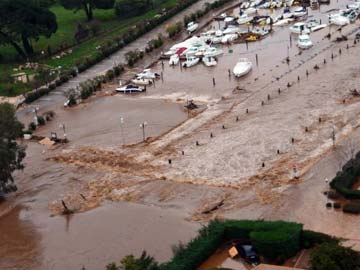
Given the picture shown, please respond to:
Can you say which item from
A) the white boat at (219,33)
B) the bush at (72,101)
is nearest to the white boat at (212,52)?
the white boat at (219,33)

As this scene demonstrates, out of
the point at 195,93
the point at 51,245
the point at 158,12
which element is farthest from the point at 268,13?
the point at 51,245

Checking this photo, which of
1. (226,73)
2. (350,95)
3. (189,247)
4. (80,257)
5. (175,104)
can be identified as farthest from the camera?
(226,73)

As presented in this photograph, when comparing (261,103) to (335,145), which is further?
(261,103)

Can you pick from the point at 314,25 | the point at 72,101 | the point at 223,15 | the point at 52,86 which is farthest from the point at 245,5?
the point at 72,101

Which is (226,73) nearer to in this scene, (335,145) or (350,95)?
(350,95)

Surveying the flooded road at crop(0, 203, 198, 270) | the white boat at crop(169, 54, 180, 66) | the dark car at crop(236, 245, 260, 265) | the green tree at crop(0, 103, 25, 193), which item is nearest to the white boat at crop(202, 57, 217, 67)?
the white boat at crop(169, 54, 180, 66)

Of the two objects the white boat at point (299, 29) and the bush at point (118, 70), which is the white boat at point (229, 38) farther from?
the bush at point (118, 70)

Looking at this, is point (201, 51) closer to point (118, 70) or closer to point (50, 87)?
point (118, 70)
